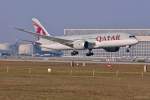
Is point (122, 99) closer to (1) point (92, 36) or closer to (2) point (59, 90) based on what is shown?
(2) point (59, 90)

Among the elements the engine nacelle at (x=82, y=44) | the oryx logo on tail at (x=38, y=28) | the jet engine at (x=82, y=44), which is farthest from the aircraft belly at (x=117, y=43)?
the oryx logo on tail at (x=38, y=28)

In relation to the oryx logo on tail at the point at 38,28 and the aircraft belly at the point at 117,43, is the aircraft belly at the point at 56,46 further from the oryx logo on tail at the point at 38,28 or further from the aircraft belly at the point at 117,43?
the aircraft belly at the point at 117,43

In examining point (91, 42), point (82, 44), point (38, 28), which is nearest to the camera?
point (82, 44)

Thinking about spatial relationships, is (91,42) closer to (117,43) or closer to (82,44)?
(82,44)

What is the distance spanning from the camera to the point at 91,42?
107m

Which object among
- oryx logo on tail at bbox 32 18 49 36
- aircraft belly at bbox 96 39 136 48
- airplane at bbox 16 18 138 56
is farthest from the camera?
oryx logo on tail at bbox 32 18 49 36

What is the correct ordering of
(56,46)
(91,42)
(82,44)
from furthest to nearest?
(56,46) < (91,42) < (82,44)

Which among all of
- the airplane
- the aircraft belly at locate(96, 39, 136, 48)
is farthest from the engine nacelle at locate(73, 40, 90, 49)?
the aircraft belly at locate(96, 39, 136, 48)

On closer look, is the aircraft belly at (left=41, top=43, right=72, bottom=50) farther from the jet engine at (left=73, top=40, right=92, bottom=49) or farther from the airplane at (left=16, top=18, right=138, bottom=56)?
the jet engine at (left=73, top=40, right=92, bottom=49)

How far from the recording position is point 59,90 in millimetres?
40188

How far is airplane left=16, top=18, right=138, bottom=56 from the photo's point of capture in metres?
104

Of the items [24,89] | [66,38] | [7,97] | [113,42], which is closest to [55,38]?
[66,38]

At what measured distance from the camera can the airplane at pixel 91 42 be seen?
104 m

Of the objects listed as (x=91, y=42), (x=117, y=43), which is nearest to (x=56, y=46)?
(x=91, y=42)
